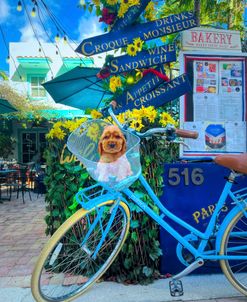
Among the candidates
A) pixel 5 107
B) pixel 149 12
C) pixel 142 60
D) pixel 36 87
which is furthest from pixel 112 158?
pixel 36 87

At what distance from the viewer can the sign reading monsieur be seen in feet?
10.8

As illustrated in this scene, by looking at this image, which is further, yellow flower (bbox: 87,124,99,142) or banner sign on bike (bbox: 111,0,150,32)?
banner sign on bike (bbox: 111,0,150,32)

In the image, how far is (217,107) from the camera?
353 cm

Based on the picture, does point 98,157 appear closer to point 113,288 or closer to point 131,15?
point 113,288

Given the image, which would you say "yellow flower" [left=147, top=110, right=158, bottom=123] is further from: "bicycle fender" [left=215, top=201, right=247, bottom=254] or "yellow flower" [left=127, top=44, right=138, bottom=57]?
"bicycle fender" [left=215, top=201, right=247, bottom=254]

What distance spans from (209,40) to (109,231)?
2.31 m

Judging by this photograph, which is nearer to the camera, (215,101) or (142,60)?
(142,60)

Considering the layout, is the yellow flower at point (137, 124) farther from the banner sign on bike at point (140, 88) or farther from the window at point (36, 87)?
the window at point (36, 87)

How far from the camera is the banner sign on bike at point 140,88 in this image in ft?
11.1

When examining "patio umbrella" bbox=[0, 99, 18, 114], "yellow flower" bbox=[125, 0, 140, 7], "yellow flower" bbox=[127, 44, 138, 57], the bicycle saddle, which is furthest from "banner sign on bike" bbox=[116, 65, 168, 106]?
"patio umbrella" bbox=[0, 99, 18, 114]

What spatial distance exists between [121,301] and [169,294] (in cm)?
39

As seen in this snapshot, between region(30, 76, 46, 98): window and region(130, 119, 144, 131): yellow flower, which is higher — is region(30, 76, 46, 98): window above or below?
above

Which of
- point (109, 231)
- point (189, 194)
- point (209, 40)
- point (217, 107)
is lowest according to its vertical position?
point (109, 231)

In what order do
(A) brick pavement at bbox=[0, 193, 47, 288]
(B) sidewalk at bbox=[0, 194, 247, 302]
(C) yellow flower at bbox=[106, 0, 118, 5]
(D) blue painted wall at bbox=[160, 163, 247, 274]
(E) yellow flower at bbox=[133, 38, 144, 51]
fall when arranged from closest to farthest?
1. (B) sidewalk at bbox=[0, 194, 247, 302]
2. (D) blue painted wall at bbox=[160, 163, 247, 274]
3. (A) brick pavement at bbox=[0, 193, 47, 288]
4. (E) yellow flower at bbox=[133, 38, 144, 51]
5. (C) yellow flower at bbox=[106, 0, 118, 5]
